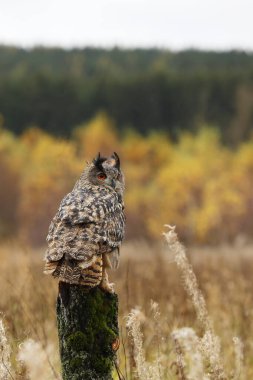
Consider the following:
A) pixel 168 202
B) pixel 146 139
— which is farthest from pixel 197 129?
pixel 168 202

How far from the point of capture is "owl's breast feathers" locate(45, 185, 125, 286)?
3871mm

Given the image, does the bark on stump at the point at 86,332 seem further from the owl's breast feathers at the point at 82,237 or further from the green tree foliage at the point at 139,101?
the green tree foliage at the point at 139,101

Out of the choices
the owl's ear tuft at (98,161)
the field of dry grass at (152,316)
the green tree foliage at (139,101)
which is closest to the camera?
the field of dry grass at (152,316)

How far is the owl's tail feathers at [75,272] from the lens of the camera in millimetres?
3865

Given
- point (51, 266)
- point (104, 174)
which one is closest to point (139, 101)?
point (104, 174)

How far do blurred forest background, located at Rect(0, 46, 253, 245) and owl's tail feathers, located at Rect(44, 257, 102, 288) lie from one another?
91.0 ft

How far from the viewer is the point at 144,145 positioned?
59.2 metres

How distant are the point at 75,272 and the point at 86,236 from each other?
0.66ft

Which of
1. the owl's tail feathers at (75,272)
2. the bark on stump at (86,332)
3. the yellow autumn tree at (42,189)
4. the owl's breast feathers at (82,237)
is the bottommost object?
the bark on stump at (86,332)

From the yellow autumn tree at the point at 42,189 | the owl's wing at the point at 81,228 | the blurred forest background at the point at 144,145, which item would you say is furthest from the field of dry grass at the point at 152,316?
the yellow autumn tree at the point at 42,189

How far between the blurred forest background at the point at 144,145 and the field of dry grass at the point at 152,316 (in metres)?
22.0

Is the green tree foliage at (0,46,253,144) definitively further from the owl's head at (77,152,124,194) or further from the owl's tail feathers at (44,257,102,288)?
the owl's tail feathers at (44,257,102,288)

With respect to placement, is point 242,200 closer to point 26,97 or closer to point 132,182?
point 132,182

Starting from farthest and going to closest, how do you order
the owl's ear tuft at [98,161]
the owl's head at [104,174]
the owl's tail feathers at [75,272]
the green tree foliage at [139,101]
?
the green tree foliage at [139,101]
the owl's ear tuft at [98,161]
the owl's head at [104,174]
the owl's tail feathers at [75,272]
